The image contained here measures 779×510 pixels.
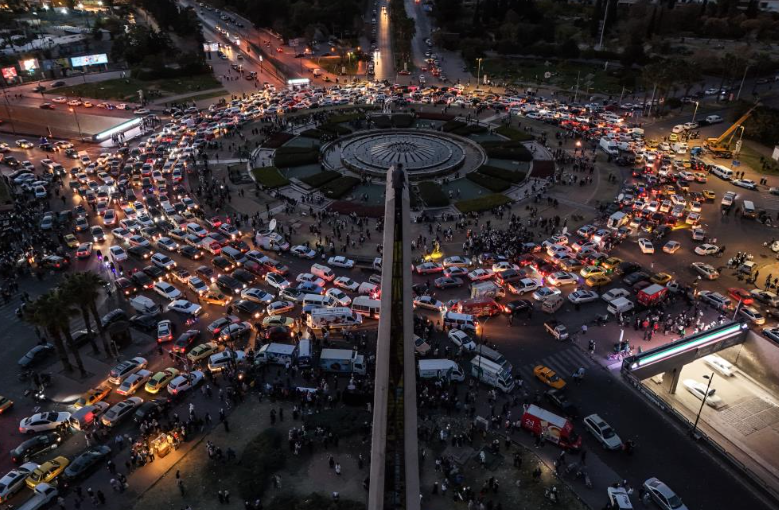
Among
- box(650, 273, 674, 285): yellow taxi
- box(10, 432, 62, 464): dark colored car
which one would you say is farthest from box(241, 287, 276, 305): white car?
box(650, 273, 674, 285): yellow taxi

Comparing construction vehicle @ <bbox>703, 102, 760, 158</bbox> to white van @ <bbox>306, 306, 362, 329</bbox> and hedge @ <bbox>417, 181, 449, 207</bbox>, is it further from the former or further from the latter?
white van @ <bbox>306, 306, 362, 329</bbox>

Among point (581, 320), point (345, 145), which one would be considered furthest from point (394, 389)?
point (345, 145)

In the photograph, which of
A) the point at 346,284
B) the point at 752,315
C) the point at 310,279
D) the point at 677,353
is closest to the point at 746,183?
the point at 752,315

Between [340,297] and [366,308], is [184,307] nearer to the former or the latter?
[340,297]

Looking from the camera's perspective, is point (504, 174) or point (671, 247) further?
point (504, 174)

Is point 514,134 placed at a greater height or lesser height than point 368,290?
greater

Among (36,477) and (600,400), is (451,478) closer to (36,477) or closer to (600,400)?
(600,400)

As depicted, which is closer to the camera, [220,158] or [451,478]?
[451,478]
